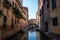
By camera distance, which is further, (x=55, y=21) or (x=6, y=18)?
(x=55, y=21)

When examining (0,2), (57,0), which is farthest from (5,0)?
(57,0)

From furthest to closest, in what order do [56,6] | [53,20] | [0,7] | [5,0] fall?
[53,20] < [56,6] < [5,0] < [0,7]

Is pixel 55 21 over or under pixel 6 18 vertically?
under

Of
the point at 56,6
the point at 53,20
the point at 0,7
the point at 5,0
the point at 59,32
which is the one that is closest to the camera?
the point at 0,7

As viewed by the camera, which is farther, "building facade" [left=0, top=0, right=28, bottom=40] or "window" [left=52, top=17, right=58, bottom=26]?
"window" [left=52, top=17, right=58, bottom=26]

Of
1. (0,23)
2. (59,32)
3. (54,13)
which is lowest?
(59,32)

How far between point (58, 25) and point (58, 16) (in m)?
1.14

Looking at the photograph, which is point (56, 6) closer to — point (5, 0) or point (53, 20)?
point (53, 20)

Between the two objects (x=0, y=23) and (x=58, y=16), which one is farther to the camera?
(x=58, y=16)

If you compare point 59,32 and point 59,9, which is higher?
point 59,9

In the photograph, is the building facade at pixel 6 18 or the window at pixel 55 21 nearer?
the building facade at pixel 6 18

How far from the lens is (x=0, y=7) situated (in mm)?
13156

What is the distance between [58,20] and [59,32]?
155cm

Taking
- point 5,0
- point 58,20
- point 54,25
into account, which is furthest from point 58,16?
point 5,0
